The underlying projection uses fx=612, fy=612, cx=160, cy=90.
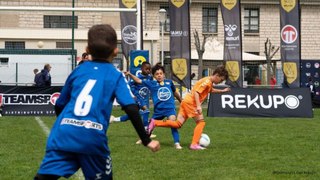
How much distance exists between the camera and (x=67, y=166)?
445 centimetres

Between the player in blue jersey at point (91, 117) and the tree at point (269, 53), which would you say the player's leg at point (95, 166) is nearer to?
the player in blue jersey at point (91, 117)

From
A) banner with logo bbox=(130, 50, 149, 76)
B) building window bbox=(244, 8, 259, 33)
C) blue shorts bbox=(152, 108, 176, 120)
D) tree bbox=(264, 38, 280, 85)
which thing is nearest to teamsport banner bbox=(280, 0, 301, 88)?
banner with logo bbox=(130, 50, 149, 76)

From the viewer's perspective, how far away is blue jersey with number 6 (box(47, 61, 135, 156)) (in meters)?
A: 4.44

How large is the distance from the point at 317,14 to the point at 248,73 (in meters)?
15.8

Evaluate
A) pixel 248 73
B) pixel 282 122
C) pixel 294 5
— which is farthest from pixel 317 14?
pixel 282 122

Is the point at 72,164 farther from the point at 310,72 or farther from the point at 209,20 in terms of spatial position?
the point at 209,20

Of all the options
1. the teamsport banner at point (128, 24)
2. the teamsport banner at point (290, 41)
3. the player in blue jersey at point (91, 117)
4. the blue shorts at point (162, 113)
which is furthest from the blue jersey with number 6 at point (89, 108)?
the teamsport banner at point (290, 41)

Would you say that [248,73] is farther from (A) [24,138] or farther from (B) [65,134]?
(B) [65,134]

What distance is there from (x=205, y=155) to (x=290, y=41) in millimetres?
13969

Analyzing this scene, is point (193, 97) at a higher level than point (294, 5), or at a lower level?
lower

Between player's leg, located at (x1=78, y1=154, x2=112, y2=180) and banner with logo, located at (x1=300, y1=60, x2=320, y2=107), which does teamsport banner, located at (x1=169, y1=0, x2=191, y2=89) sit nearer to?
banner with logo, located at (x1=300, y1=60, x2=320, y2=107)

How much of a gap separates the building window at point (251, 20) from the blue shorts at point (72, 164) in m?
44.7

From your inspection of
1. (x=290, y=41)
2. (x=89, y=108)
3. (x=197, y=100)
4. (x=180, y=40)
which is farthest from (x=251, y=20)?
(x=89, y=108)

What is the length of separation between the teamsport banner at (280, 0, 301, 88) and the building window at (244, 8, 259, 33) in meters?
25.3
